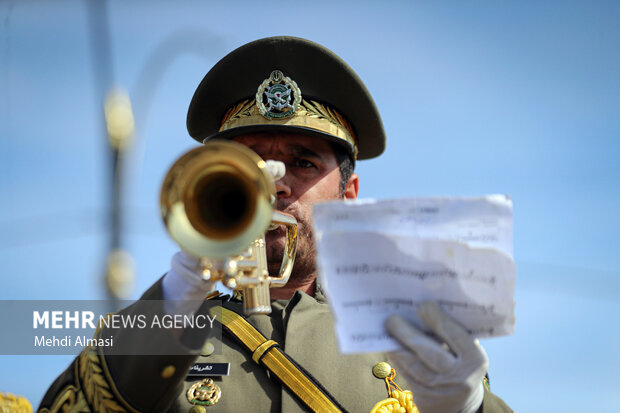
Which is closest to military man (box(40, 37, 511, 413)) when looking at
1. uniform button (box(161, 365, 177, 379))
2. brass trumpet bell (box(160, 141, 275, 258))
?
uniform button (box(161, 365, 177, 379))

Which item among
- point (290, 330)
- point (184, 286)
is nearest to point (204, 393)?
point (290, 330)

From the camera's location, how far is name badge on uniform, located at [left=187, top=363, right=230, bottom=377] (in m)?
3.40

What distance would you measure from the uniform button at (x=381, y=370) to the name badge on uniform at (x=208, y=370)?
0.75 metres

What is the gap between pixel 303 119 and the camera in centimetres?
437

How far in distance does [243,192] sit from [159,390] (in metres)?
0.84

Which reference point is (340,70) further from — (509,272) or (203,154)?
(509,272)

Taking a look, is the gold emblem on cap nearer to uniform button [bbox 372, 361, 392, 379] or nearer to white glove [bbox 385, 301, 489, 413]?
uniform button [bbox 372, 361, 392, 379]

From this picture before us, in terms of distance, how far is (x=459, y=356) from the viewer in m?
2.49

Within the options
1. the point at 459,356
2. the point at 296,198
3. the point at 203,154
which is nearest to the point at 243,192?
the point at 203,154

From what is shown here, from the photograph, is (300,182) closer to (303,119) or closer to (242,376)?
(303,119)

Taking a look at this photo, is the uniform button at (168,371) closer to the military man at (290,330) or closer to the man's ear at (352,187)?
the military man at (290,330)

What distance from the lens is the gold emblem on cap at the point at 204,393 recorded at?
3256 mm

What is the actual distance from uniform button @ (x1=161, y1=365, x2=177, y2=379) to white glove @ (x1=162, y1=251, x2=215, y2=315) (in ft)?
0.68

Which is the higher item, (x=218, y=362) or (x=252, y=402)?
(x=218, y=362)
